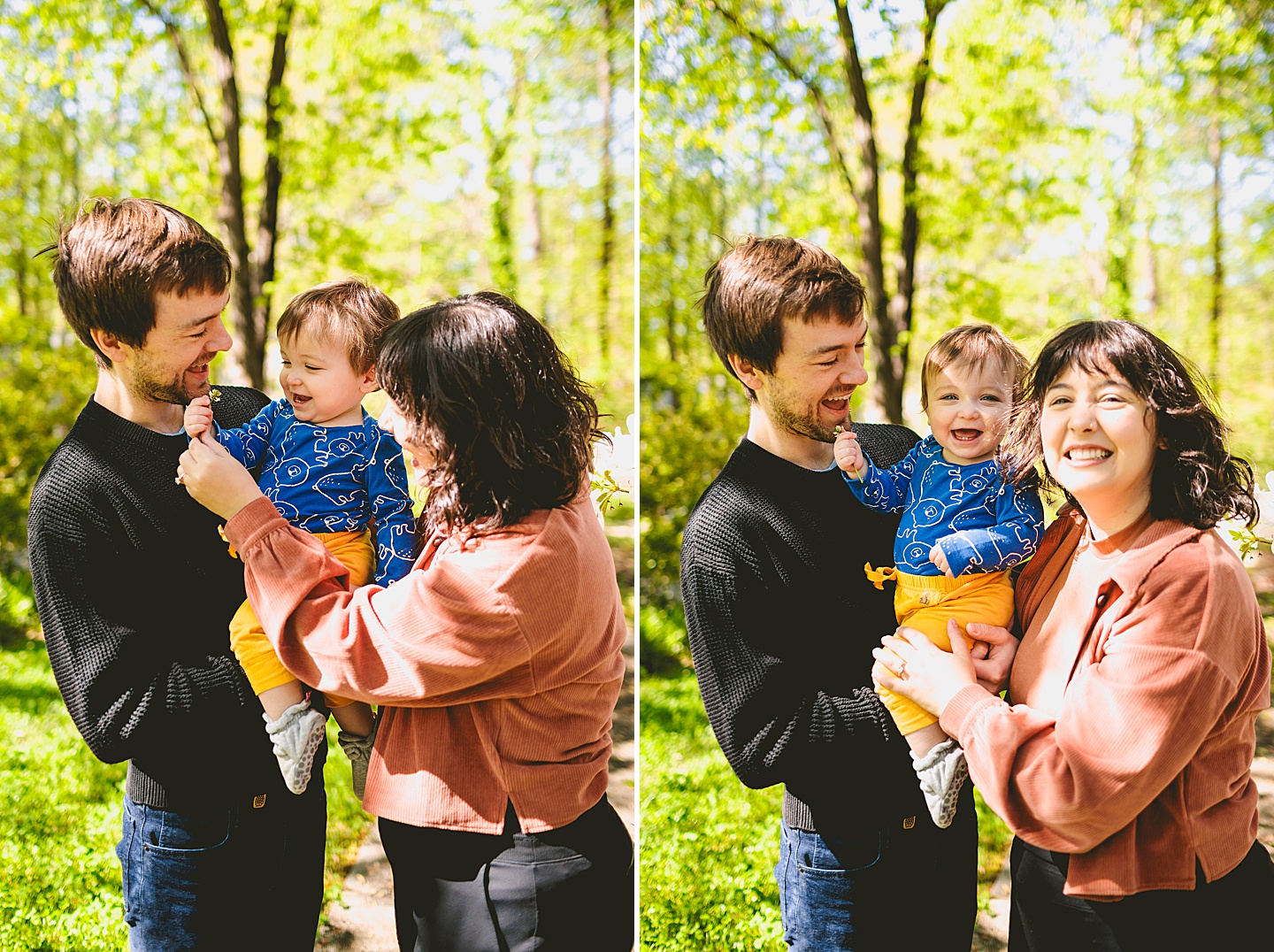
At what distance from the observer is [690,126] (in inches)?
275

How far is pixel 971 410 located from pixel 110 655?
1761 mm

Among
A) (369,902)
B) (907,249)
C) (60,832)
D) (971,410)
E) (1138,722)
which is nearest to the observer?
(1138,722)

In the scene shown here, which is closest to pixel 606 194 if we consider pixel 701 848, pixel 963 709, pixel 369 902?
pixel 701 848

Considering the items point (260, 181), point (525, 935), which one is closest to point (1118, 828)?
point (525, 935)

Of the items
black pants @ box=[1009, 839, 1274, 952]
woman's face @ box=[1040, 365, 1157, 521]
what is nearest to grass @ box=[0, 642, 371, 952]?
black pants @ box=[1009, 839, 1274, 952]

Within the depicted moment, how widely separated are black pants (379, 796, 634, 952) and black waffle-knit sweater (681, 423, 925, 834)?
0.35 metres

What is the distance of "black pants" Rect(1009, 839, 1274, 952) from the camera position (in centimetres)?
162

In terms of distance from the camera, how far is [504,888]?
1712mm

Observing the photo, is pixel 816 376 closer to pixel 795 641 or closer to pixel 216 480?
pixel 795 641

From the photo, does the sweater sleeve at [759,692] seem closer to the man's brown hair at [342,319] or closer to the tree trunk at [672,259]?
the man's brown hair at [342,319]

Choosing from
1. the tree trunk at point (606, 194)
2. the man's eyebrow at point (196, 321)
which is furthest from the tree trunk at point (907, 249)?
the man's eyebrow at point (196, 321)

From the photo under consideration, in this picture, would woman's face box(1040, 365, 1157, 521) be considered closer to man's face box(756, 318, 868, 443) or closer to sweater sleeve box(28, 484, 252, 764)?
man's face box(756, 318, 868, 443)

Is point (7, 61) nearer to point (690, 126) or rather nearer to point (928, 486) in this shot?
point (690, 126)

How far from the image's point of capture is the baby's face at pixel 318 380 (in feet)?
6.73
